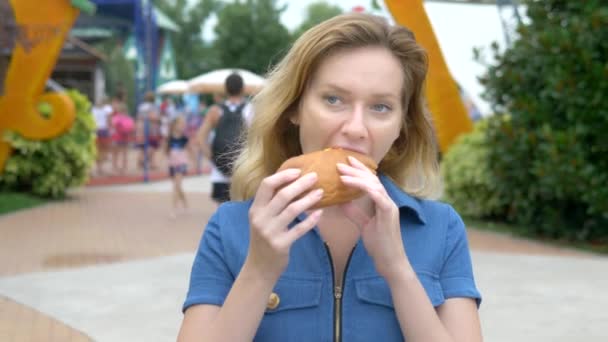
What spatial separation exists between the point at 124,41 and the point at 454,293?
39641 millimetres

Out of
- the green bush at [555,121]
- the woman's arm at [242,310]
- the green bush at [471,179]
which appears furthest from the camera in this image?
the green bush at [471,179]

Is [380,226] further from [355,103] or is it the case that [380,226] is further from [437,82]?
[437,82]

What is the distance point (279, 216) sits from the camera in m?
1.54

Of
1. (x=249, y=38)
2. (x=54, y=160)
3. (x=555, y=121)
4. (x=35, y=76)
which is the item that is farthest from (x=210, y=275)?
(x=249, y=38)

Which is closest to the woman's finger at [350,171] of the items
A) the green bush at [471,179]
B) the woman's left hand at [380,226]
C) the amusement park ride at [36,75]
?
the woman's left hand at [380,226]

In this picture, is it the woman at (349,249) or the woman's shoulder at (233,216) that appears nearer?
the woman at (349,249)

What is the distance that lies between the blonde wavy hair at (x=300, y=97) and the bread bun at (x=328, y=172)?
251 millimetres

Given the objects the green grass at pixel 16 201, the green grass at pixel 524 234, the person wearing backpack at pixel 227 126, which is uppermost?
the person wearing backpack at pixel 227 126

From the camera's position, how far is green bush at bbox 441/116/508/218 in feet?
36.9

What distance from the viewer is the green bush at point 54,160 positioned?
1336 centimetres

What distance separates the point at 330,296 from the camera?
179cm

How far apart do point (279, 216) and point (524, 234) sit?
9230 millimetres

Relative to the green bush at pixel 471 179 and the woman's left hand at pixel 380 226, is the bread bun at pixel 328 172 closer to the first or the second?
the woman's left hand at pixel 380 226

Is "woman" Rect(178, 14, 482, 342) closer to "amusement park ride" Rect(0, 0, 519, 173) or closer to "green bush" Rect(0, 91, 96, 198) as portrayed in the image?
"amusement park ride" Rect(0, 0, 519, 173)
